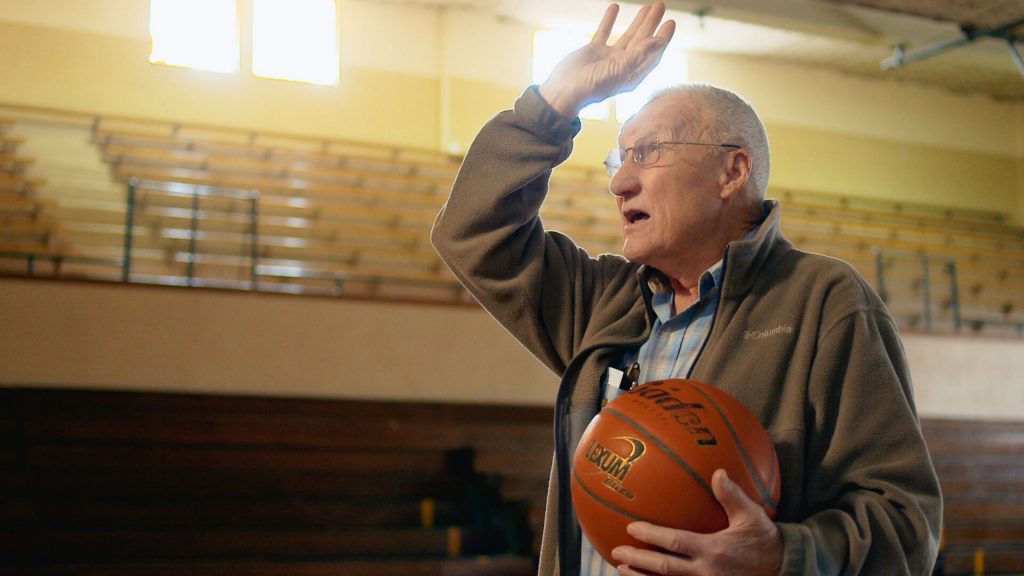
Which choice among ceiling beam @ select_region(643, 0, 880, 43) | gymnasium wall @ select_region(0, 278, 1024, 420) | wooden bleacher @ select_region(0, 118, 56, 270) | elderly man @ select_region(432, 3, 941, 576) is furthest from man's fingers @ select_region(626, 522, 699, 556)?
ceiling beam @ select_region(643, 0, 880, 43)

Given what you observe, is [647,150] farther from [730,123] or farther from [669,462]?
[669,462]

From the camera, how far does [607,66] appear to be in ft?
5.16

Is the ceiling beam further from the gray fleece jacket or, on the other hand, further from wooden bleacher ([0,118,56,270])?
the gray fleece jacket

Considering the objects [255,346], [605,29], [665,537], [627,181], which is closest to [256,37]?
[255,346]

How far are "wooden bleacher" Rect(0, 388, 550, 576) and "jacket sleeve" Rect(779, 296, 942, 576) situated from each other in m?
3.88

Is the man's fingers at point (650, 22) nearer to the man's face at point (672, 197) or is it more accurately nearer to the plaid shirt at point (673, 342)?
the man's face at point (672, 197)

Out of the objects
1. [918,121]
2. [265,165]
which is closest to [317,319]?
[265,165]

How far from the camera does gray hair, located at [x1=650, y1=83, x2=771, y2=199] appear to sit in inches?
61.4

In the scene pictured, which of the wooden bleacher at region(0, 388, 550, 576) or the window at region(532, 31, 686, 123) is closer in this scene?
the wooden bleacher at region(0, 388, 550, 576)

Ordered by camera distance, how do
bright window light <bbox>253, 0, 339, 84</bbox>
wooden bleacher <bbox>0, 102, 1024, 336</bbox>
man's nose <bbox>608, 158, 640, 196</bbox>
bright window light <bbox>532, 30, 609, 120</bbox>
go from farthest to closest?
bright window light <bbox>532, 30, 609, 120</bbox>, bright window light <bbox>253, 0, 339, 84</bbox>, wooden bleacher <bbox>0, 102, 1024, 336</bbox>, man's nose <bbox>608, 158, 640, 196</bbox>

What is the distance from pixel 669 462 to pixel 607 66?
2.06ft

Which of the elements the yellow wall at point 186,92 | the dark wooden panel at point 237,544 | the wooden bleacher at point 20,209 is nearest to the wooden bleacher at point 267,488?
the dark wooden panel at point 237,544

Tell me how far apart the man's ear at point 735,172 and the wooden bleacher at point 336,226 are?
4.74 m

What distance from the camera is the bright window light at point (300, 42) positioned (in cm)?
918
